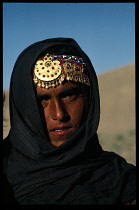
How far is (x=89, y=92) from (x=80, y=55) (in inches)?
14.5

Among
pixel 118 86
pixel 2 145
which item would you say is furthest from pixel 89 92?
pixel 118 86

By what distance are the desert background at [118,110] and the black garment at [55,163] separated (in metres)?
22.3

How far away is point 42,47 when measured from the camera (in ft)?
13.1

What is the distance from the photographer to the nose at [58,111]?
12.4 ft

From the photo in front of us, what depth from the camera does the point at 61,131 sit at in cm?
389

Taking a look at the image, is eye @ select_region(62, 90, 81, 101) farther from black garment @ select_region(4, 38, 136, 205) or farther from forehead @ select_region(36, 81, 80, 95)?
black garment @ select_region(4, 38, 136, 205)

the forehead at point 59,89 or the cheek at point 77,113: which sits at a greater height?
the forehead at point 59,89

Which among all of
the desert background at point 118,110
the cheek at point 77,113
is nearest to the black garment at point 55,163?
the cheek at point 77,113

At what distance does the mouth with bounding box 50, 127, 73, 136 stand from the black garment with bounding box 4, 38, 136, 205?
77 mm

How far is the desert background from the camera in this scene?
30938 millimetres

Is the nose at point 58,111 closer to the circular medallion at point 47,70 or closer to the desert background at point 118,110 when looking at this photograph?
the circular medallion at point 47,70

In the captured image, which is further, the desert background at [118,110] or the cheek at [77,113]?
the desert background at [118,110]

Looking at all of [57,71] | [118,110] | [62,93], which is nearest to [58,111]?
[62,93]

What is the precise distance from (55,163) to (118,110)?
45.5 meters
